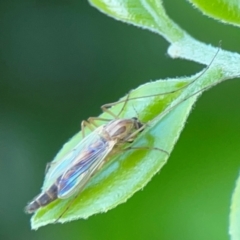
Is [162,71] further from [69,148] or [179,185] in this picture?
[69,148]

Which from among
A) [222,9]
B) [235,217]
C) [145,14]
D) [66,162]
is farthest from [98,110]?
[235,217]

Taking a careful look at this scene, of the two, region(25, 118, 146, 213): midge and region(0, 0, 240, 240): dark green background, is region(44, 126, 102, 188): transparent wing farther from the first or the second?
region(0, 0, 240, 240): dark green background

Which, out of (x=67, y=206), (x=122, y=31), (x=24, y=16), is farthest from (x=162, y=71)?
(x=67, y=206)

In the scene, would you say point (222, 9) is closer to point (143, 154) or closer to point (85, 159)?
point (143, 154)

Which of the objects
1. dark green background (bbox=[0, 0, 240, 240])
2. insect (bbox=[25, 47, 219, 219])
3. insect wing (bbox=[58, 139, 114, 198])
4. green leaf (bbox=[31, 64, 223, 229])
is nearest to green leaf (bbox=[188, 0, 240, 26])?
green leaf (bbox=[31, 64, 223, 229])

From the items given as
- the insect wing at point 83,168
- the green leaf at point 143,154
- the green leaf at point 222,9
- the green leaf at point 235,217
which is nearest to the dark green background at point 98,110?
the insect wing at point 83,168

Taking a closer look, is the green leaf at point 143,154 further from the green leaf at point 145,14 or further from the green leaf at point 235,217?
the green leaf at point 235,217
